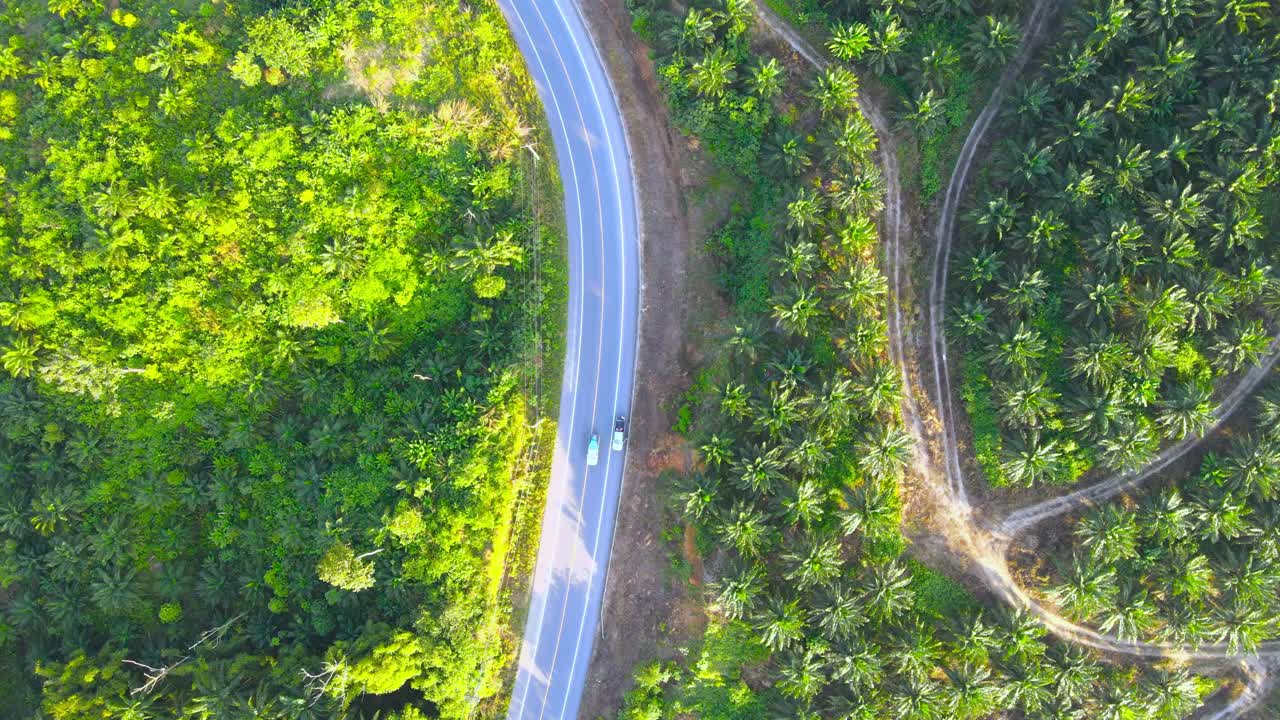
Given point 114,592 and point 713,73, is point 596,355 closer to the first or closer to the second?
point 713,73

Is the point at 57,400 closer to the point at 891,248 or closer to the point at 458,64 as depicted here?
the point at 458,64

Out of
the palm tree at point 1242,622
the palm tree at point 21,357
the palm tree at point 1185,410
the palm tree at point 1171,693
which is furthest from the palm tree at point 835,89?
the palm tree at point 21,357

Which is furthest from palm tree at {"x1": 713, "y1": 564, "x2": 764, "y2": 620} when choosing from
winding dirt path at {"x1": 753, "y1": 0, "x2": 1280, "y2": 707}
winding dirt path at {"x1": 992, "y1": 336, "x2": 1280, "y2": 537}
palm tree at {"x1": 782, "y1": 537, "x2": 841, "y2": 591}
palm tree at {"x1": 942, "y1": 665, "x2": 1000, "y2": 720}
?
winding dirt path at {"x1": 992, "y1": 336, "x2": 1280, "y2": 537}

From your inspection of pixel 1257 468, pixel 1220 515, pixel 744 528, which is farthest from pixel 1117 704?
pixel 744 528

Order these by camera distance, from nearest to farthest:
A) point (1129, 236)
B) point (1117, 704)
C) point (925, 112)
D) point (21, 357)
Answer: point (1129, 236) < point (1117, 704) < point (925, 112) < point (21, 357)

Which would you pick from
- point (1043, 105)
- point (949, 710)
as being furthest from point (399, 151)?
point (949, 710)

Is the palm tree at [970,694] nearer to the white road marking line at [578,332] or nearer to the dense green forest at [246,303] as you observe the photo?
the white road marking line at [578,332]

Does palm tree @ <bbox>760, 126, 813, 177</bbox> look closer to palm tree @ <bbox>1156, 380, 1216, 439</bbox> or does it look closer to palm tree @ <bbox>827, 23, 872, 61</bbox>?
palm tree @ <bbox>827, 23, 872, 61</bbox>
